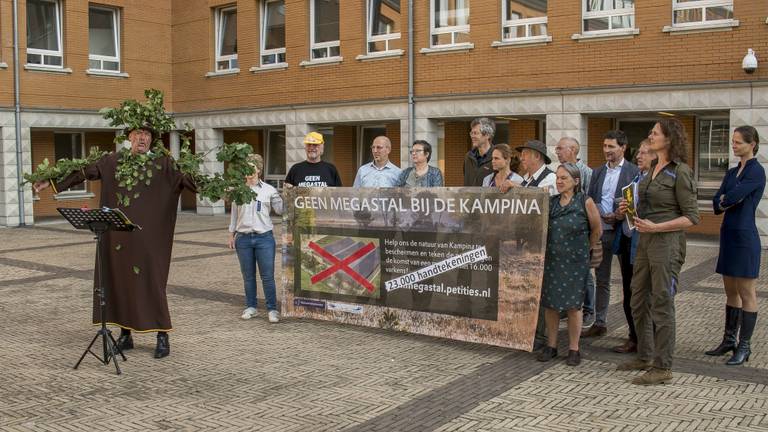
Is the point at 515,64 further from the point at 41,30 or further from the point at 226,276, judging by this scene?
the point at 41,30

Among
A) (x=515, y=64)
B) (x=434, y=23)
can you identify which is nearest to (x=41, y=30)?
(x=434, y=23)

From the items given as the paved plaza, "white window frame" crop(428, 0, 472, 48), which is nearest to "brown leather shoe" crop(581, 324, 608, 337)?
the paved plaza

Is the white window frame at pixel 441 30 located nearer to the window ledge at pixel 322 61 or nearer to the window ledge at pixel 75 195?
the window ledge at pixel 322 61

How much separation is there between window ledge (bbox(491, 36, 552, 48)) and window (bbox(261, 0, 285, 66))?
6.99 meters

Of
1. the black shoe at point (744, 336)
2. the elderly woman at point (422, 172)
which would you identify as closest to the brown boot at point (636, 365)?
the black shoe at point (744, 336)

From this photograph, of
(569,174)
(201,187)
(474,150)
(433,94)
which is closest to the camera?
(569,174)

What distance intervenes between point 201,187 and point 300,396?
221cm

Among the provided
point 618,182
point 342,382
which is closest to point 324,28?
point 618,182

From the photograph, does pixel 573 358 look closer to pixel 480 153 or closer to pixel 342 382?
pixel 342 382

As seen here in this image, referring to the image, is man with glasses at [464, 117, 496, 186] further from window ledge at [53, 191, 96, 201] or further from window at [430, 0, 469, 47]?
window ledge at [53, 191, 96, 201]

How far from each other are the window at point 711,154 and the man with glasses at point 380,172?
1151 cm

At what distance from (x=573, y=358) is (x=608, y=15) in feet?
38.1

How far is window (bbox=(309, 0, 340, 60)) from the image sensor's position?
2134cm

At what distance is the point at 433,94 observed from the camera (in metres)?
19.0
